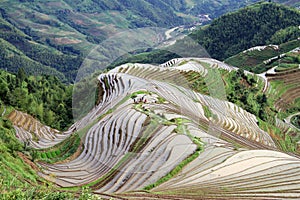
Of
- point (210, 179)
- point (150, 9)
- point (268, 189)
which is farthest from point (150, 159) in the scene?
point (150, 9)

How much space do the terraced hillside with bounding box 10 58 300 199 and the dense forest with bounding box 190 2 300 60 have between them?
6140 cm

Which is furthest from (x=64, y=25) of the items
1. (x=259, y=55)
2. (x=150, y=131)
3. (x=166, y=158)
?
(x=166, y=158)

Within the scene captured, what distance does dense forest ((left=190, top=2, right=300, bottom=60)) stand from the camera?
7662cm

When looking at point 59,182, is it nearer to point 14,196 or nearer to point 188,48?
point 14,196

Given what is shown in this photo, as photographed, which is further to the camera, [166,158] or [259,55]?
[259,55]

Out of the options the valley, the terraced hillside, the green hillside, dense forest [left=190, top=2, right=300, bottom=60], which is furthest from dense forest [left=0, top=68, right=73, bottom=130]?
dense forest [left=190, top=2, right=300, bottom=60]

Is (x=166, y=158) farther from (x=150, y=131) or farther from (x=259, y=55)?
(x=259, y=55)

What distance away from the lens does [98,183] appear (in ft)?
42.6

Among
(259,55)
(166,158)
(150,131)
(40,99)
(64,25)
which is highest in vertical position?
(64,25)

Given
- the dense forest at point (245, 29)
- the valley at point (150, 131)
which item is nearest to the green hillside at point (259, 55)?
the dense forest at point (245, 29)

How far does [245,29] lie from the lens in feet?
265

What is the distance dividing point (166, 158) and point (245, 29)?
7279 cm

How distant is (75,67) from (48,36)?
38.3m

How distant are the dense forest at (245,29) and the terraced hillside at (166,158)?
2417 inches
